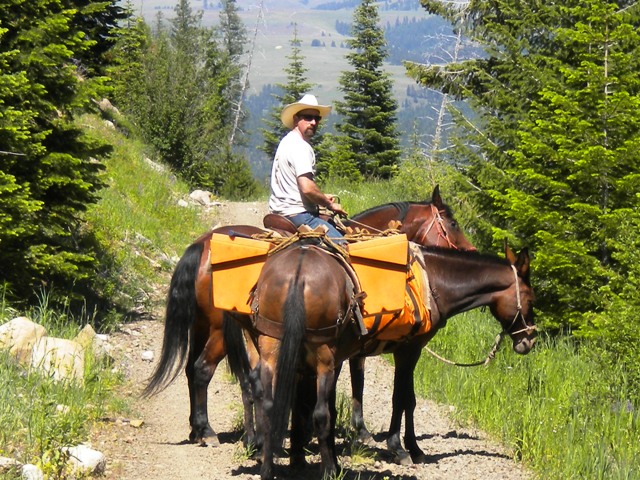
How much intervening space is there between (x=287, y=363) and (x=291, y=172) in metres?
2.07

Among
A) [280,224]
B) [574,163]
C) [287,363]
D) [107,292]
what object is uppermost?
[280,224]

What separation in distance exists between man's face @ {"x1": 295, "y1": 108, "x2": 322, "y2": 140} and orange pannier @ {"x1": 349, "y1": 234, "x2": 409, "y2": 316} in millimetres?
1259

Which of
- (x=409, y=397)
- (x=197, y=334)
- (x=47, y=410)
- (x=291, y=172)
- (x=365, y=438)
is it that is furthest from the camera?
(x=365, y=438)

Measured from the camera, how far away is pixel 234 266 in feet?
24.3

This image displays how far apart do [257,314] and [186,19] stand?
72.4 m

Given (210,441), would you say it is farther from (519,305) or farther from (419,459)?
(519,305)

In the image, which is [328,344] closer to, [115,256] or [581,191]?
[581,191]

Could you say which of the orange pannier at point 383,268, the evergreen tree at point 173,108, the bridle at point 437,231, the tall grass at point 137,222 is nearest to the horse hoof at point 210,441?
the orange pannier at point 383,268

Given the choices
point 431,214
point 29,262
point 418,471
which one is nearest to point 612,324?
point 431,214

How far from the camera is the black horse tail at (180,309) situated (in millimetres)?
8797

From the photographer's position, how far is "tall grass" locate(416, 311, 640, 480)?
8.12m

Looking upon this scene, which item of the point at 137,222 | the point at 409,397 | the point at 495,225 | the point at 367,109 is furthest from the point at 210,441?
the point at 367,109

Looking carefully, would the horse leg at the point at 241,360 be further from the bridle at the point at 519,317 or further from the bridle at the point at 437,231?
the bridle at the point at 519,317

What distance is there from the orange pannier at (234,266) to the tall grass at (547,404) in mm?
3282
